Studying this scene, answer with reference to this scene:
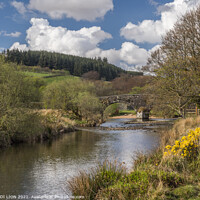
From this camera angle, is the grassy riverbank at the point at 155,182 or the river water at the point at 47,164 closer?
the grassy riverbank at the point at 155,182

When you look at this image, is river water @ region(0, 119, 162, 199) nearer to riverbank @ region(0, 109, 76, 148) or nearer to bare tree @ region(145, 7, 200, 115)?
riverbank @ region(0, 109, 76, 148)

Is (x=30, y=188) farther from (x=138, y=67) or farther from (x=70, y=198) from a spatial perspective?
(x=138, y=67)

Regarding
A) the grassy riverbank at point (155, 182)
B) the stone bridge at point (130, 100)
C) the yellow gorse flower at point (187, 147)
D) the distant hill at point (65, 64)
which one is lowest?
the grassy riverbank at point (155, 182)

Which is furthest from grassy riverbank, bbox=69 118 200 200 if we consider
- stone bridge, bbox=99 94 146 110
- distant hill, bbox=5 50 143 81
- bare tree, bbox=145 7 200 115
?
distant hill, bbox=5 50 143 81

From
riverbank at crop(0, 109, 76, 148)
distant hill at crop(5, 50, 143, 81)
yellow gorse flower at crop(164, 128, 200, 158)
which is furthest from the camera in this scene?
distant hill at crop(5, 50, 143, 81)

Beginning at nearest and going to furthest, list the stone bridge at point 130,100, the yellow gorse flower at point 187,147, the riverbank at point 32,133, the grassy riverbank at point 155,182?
the grassy riverbank at point 155,182 → the yellow gorse flower at point 187,147 → the riverbank at point 32,133 → the stone bridge at point 130,100

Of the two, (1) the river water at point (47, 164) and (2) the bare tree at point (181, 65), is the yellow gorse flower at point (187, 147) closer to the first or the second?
(1) the river water at point (47, 164)

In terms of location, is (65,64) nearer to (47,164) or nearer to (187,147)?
(47,164)

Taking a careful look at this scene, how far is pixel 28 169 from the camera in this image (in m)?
14.7

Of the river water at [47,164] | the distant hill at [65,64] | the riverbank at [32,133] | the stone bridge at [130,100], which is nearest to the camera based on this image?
the river water at [47,164]

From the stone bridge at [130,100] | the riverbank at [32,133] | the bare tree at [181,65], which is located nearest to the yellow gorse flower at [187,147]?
the bare tree at [181,65]

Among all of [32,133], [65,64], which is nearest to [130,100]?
[32,133]

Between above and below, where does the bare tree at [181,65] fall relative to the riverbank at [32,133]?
above

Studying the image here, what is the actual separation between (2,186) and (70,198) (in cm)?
399
